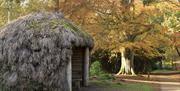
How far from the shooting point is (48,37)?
16328 mm

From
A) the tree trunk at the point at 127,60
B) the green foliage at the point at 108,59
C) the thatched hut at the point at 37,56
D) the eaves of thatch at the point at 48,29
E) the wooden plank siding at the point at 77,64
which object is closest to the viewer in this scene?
the thatched hut at the point at 37,56

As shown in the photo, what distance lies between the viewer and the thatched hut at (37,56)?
15891 mm

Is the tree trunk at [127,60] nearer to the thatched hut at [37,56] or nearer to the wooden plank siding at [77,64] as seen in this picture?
the wooden plank siding at [77,64]

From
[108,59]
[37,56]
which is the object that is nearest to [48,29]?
[37,56]

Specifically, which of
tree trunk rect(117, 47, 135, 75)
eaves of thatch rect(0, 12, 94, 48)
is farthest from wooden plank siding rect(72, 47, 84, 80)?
tree trunk rect(117, 47, 135, 75)

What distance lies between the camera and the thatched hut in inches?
626

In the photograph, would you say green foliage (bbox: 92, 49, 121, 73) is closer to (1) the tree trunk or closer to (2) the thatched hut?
(1) the tree trunk

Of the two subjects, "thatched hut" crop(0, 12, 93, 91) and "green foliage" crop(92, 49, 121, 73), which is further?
"green foliage" crop(92, 49, 121, 73)

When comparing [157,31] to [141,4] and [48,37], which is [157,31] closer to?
[141,4]

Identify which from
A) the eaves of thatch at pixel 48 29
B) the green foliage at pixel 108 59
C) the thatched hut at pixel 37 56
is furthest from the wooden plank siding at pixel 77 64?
the green foliage at pixel 108 59

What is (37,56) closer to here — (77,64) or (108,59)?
(77,64)

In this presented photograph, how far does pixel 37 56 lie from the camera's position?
16.0 m

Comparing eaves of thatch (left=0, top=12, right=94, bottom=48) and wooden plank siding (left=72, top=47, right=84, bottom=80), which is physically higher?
eaves of thatch (left=0, top=12, right=94, bottom=48)

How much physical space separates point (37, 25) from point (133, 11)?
13.3 meters
